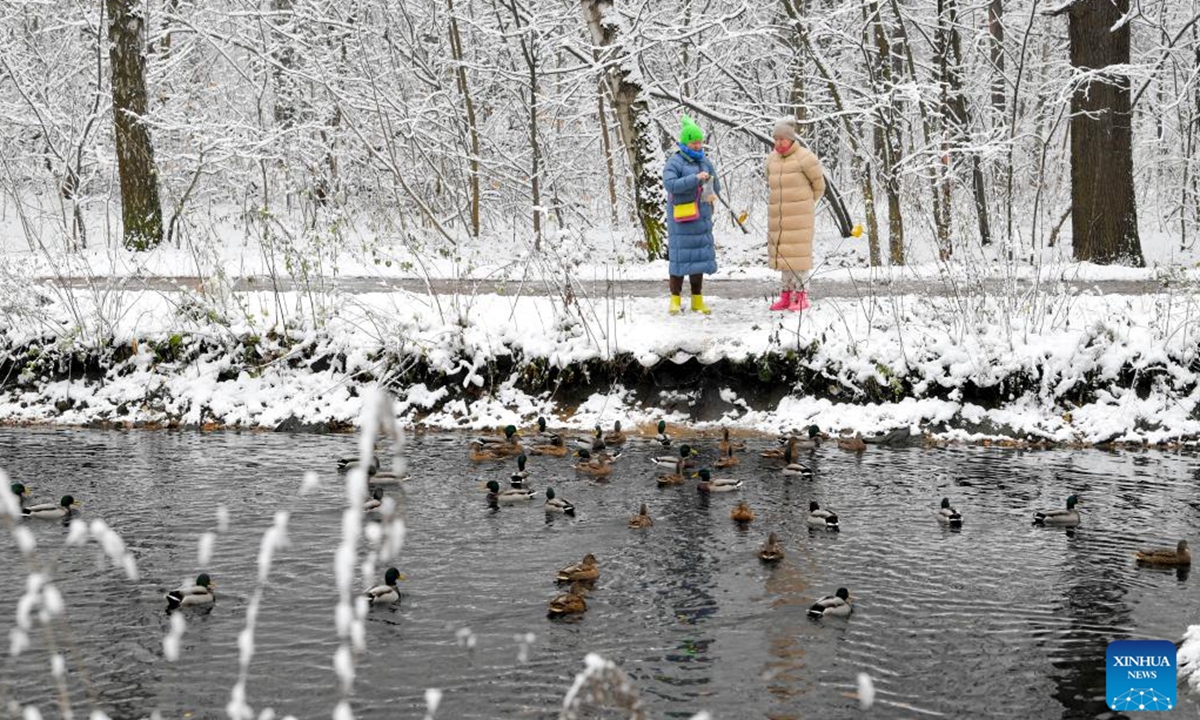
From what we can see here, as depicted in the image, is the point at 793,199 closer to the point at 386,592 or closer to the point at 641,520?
the point at 641,520

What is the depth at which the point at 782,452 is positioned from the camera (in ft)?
45.5

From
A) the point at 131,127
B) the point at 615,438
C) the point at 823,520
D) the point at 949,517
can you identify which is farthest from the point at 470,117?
the point at 949,517

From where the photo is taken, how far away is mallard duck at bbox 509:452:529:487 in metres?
12.6

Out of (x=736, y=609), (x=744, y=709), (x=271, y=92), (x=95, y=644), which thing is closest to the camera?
(x=744, y=709)

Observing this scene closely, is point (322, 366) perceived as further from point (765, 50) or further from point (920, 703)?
point (765, 50)

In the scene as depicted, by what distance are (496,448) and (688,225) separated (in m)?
4.06

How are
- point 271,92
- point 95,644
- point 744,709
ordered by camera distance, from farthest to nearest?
point 271,92, point 95,644, point 744,709

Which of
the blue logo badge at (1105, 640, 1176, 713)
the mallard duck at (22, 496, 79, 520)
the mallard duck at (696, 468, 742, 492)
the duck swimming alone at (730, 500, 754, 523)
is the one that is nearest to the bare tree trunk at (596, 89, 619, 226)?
the mallard duck at (696, 468, 742, 492)

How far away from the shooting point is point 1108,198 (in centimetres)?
1922

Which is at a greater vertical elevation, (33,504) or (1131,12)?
(1131,12)

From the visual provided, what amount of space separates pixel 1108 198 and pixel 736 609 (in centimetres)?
1312

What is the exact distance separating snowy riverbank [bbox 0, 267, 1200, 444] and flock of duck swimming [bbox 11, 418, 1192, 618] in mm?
904

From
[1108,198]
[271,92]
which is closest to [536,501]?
[1108,198]

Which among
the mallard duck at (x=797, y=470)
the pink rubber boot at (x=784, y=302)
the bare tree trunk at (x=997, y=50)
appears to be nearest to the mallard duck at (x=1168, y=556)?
the mallard duck at (x=797, y=470)
